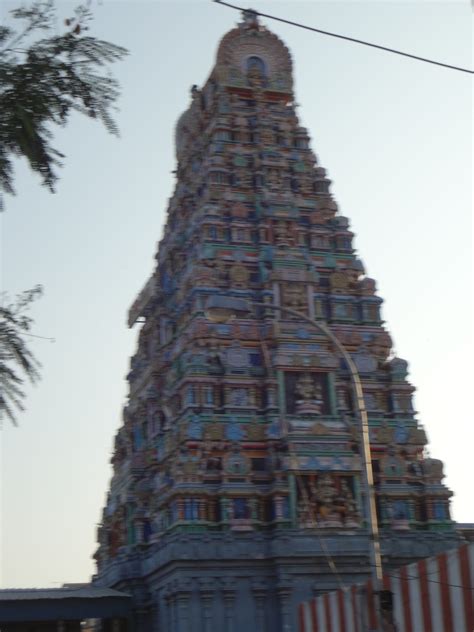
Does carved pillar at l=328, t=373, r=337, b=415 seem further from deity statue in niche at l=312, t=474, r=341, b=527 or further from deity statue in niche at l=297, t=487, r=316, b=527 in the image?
deity statue in niche at l=297, t=487, r=316, b=527

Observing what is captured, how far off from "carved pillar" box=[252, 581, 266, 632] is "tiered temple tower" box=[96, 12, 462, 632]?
0.06 meters

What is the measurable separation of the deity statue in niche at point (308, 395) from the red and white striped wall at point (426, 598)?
52.6 feet

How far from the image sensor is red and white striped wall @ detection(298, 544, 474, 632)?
22.6 metres

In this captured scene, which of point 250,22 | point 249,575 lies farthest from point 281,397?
point 250,22

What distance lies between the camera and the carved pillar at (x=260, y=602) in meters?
39.5

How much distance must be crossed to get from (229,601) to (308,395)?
31.9 ft

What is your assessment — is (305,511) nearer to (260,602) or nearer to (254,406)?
(260,602)

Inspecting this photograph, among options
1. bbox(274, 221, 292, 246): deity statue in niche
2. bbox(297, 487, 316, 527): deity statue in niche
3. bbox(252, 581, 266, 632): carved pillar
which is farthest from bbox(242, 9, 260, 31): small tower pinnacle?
bbox(252, 581, 266, 632): carved pillar

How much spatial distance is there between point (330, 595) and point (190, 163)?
102 ft

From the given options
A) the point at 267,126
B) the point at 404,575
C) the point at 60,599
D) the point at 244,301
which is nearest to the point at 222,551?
the point at 60,599

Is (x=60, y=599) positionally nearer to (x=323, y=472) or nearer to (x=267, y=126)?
(x=323, y=472)

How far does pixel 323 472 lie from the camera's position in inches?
1641

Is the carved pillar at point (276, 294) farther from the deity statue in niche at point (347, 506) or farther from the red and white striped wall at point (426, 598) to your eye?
the red and white striped wall at point (426, 598)

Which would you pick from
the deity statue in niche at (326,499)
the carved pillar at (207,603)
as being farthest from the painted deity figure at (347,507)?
the carved pillar at (207,603)
